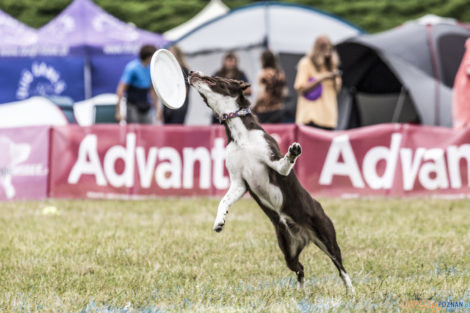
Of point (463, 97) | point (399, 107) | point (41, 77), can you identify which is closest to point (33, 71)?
point (41, 77)

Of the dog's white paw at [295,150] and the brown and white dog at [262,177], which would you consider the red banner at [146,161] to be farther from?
the dog's white paw at [295,150]

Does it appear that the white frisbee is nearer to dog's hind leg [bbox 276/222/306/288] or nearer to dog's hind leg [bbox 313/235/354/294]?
dog's hind leg [bbox 276/222/306/288]

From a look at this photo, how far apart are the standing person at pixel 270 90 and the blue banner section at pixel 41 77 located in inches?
352

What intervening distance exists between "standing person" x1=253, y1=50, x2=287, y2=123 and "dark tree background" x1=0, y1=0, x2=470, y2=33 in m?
21.8

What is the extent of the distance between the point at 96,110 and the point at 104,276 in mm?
8879

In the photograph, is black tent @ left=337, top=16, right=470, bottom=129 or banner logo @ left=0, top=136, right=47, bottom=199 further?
black tent @ left=337, top=16, right=470, bottom=129

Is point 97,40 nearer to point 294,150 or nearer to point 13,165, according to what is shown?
point 13,165

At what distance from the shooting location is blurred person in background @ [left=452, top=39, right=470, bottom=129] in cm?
911

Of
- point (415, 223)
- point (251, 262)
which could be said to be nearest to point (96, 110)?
point (415, 223)

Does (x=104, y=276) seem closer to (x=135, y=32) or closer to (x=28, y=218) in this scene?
(x=28, y=218)

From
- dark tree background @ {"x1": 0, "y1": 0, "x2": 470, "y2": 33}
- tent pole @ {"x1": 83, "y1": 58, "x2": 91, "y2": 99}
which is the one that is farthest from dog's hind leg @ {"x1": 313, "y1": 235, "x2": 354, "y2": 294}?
dark tree background @ {"x1": 0, "y1": 0, "x2": 470, "y2": 33}

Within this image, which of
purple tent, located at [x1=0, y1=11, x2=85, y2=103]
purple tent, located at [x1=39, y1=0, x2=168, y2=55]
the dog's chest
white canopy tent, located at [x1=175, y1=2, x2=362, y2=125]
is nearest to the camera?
the dog's chest

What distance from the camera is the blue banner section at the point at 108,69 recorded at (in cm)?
1752

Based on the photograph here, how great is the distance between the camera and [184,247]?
5.52 metres
